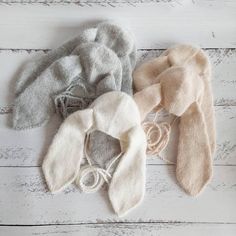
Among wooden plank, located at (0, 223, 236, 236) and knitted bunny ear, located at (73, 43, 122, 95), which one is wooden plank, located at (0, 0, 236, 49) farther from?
wooden plank, located at (0, 223, 236, 236)

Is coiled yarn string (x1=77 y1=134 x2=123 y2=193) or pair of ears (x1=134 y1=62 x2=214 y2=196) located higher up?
pair of ears (x1=134 y1=62 x2=214 y2=196)

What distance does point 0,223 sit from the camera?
3.42 feet

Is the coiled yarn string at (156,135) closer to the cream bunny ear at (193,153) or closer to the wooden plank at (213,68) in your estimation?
the cream bunny ear at (193,153)

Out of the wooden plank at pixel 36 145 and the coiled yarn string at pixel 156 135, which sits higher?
the coiled yarn string at pixel 156 135

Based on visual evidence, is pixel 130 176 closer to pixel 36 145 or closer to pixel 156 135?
pixel 156 135

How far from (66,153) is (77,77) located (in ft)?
0.65

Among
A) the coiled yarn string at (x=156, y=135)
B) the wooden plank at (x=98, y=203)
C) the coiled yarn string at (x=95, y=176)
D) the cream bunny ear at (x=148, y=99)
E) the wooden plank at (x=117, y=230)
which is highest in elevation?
the cream bunny ear at (x=148, y=99)

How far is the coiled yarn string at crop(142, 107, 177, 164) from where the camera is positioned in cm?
107

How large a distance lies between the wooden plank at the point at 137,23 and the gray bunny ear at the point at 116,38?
0.06 metres

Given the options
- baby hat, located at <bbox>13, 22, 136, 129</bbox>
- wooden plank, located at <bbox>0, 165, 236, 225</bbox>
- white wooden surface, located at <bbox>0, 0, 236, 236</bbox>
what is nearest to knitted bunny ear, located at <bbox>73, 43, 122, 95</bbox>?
baby hat, located at <bbox>13, 22, 136, 129</bbox>

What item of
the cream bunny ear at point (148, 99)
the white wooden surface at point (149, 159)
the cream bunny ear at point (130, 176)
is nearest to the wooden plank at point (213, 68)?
the white wooden surface at point (149, 159)

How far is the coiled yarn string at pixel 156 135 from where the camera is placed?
1.07 m

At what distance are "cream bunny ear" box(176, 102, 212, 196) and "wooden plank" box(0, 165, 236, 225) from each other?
1.0 inches

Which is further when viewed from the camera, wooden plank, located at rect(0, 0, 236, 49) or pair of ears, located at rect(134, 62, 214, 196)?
wooden plank, located at rect(0, 0, 236, 49)
